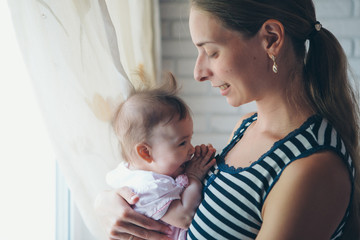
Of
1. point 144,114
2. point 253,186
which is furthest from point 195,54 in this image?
point 253,186

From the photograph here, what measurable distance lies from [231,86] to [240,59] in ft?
0.28

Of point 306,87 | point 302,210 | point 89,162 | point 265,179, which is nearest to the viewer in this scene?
point 302,210

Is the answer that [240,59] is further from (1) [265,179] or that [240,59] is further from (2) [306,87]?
A: (1) [265,179]

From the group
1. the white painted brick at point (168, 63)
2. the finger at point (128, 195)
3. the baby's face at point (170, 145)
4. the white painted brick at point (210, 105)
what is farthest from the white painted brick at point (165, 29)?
the finger at point (128, 195)

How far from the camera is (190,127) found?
118 cm

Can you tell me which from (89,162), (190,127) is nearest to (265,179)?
(190,127)

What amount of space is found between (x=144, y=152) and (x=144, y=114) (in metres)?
0.13

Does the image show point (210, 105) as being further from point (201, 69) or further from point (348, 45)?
point (201, 69)

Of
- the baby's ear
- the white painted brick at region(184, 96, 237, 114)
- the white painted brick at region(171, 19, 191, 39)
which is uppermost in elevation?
the white painted brick at region(171, 19, 191, 39)

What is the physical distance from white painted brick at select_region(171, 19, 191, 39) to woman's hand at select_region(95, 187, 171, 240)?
1.33m

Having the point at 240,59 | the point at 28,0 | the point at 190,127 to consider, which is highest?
the point at 28,0

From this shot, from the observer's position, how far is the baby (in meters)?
1.10

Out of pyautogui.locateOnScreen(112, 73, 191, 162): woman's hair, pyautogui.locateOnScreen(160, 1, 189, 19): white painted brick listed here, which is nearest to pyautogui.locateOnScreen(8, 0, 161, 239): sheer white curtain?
pyautogui.locateOnScreen(112, 73, 191, 162): woman's hair

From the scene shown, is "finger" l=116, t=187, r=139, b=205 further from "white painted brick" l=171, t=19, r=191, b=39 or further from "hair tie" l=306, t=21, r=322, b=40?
"white painted brick" l=171, t=19, r=191, b=39
